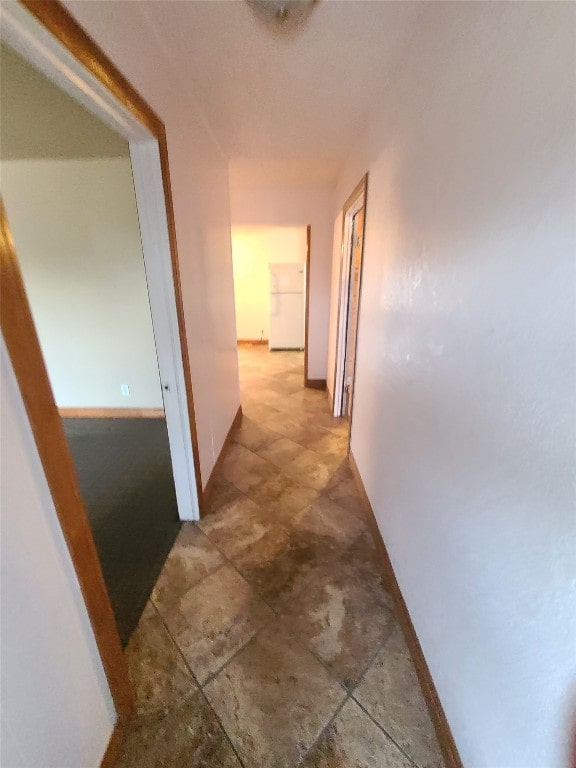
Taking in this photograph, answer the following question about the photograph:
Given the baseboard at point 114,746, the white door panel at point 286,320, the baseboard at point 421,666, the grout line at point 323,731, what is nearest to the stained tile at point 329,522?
the baseboard at point 421,666

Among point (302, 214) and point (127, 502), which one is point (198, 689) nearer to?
point (127, 502)

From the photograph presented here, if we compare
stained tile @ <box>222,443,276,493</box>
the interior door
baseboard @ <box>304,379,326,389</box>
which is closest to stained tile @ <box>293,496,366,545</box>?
stained tile @ <box>222,443,276,493</box>

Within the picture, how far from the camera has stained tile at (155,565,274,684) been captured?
1.25 metres

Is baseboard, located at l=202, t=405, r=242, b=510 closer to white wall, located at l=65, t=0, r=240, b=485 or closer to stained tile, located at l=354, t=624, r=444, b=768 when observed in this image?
white wall, located at l=65, t=0, r=240, b=485

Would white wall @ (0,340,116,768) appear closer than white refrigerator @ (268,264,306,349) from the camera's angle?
Yes

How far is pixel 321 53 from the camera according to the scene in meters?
1.41

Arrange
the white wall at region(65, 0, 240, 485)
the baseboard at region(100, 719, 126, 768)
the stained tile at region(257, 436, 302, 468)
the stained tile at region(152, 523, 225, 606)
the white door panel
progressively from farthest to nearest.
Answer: the white door panel < the stained tile at region(257, 436, 302, 468) < the stained tile at region(152, 523, 225, 606) < the white wall at region(65, 0, 240, 485) < the baseboard at region(100, 719, 126, 768)

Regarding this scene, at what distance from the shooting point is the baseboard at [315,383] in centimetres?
429

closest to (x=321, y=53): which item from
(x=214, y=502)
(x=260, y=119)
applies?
(x=260, y=119)

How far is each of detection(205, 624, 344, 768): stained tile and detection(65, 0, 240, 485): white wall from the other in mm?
1062

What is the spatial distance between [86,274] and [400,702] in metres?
3.85

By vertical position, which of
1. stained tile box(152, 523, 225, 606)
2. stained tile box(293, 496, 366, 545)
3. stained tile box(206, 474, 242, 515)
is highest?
stained tile box(206, 474, 242, 515)

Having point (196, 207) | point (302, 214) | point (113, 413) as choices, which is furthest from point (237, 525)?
point (302, 214)

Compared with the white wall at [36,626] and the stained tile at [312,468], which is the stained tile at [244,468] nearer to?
the stained tile at [312,468]
